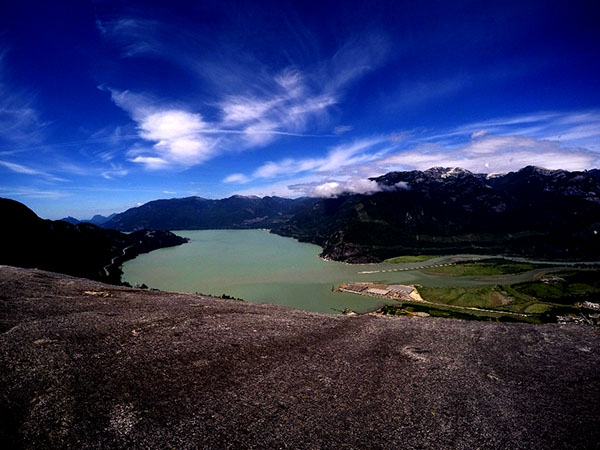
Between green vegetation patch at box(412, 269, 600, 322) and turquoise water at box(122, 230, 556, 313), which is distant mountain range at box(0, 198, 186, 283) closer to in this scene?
turquoise water at box(122, 230, 556, 313)

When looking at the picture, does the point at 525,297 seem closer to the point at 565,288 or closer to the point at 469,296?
the point at 469,296

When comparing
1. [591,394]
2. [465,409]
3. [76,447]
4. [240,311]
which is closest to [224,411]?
[76,447]

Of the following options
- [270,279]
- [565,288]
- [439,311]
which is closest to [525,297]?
[565,288]

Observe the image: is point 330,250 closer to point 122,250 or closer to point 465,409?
point 122,250

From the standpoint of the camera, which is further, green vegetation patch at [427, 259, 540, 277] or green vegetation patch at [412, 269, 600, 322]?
green vegetation patch at [427, 259, 540, 277]

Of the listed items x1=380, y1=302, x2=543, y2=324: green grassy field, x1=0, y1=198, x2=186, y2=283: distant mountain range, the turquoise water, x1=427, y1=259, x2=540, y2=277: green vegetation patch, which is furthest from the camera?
x1=427, y1=259, x2=540, y2=277: green vegetation patch

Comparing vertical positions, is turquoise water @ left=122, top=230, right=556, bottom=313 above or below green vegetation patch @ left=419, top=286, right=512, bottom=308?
above

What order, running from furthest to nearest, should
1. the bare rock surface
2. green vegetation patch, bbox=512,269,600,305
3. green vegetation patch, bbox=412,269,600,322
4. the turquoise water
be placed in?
green vegetation patch, bbox=512,269,600,305 → the turquoise water → green vegetation patch, bbox=412,269,600,322 → the bare rock surface

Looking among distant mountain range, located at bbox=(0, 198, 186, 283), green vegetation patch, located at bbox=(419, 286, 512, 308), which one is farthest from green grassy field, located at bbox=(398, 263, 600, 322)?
distant mountain range, located at bbox=(0, 198, 186, 283)
